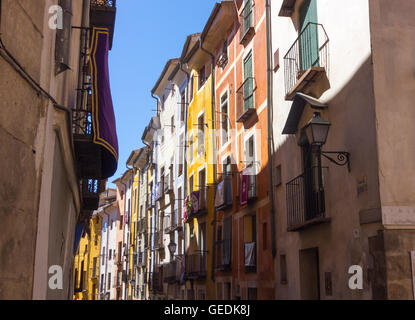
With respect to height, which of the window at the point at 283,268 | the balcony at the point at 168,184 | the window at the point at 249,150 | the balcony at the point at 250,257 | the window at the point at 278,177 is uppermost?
the balcony at the point at 168,184

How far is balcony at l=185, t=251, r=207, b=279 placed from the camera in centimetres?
2303

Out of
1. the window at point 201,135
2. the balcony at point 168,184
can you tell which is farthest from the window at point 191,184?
the balcony at point 168,184

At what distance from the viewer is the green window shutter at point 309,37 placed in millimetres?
12547

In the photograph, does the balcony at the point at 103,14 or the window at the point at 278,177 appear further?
the window at the point at 278,177

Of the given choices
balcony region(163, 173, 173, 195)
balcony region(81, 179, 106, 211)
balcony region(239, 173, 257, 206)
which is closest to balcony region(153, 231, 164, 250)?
balcony region(163, 173, 173, 195)

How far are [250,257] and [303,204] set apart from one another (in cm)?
493

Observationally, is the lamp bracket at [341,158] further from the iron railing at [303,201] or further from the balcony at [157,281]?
the balcony at [157,281]

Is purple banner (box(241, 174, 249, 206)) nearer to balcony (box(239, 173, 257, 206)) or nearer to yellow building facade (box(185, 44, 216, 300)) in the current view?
balcony (box(239, 173, 257, 206))

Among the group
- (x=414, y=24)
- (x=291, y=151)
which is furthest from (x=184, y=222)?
(x=414, y=24)

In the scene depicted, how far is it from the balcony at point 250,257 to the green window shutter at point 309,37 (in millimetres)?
6326

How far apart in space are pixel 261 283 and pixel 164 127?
2075cm

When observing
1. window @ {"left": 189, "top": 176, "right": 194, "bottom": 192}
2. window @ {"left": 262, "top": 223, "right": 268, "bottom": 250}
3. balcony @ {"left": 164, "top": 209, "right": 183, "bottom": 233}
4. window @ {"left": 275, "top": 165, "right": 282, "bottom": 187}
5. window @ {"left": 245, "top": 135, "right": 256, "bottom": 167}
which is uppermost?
window @ {"left": 189, "top": 176, "right": 194, "bottom": 192}

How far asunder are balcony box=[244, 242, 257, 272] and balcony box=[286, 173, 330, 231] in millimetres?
3616

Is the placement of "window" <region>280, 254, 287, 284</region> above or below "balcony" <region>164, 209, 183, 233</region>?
below
